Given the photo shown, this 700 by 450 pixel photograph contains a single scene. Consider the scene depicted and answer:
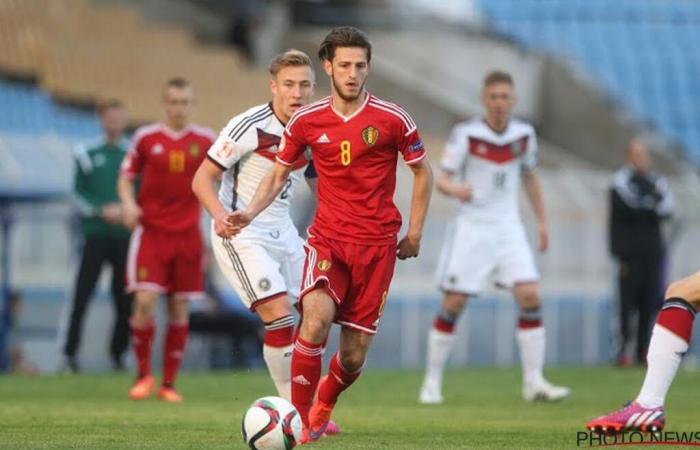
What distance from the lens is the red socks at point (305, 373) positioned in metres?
8.58

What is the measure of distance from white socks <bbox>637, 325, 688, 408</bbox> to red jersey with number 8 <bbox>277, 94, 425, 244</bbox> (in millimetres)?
1504

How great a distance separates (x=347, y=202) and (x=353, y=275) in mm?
378

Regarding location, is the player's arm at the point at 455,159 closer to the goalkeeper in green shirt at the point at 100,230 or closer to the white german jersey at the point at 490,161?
the white german jersey at the point at 490,161

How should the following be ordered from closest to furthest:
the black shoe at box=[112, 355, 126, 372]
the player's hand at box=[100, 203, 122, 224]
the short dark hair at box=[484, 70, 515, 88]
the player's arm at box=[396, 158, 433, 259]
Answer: the player's arm at box=[396, 158, 433, 259]
the short dark hair at box=[484, 70, 515, 88]
the player's hand at box=[100, 203, 122, 224]
the black shoe at box=[112, 355, 126, 372]

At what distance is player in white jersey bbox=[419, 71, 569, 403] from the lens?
498 inches

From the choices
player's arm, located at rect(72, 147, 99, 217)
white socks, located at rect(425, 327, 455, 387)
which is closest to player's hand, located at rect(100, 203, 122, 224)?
player's arm, located at rect(72, 147, 99, 217)

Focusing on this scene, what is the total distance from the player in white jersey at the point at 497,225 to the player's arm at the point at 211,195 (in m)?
3.31

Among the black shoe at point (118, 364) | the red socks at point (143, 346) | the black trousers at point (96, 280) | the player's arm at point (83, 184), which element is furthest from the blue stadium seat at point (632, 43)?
the red socks at point (143, 346)

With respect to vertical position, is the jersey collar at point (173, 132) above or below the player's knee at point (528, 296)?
above

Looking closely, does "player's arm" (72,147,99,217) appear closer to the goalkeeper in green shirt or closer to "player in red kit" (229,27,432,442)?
the goalkeeper in green shirt

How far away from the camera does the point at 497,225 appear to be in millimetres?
12766

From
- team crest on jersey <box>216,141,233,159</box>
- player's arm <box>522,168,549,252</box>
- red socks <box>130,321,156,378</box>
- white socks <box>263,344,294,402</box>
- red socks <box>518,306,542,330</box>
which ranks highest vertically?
team crest on jersey <box>216,141,233,159</box>

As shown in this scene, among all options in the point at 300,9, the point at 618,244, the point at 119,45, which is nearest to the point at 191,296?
the point at 618,244

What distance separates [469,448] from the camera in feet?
27.5
